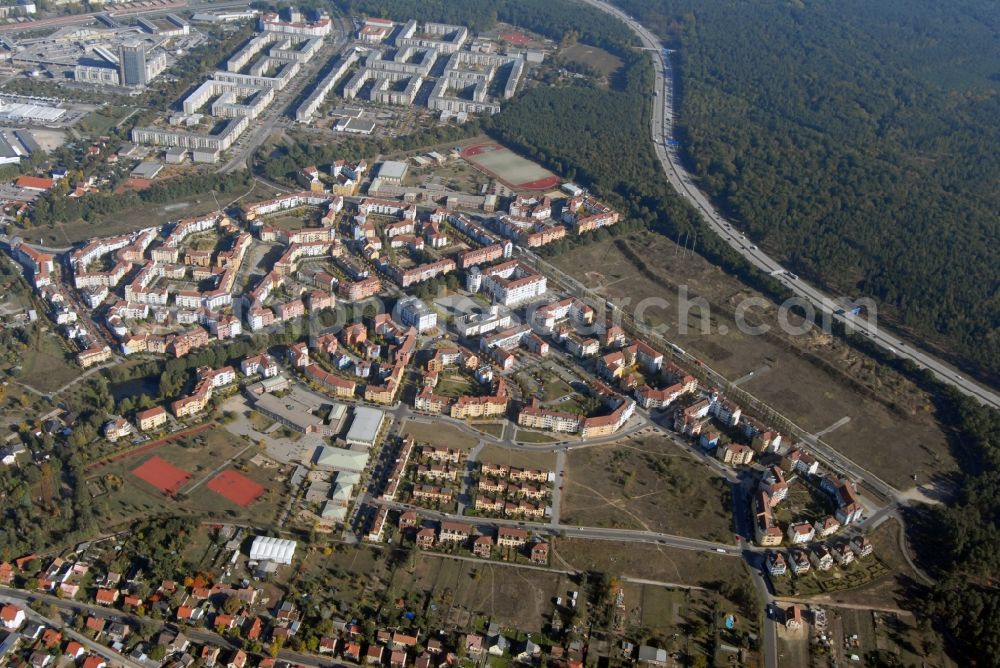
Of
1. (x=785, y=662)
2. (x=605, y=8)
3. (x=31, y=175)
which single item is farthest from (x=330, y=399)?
(x=605, y=8)

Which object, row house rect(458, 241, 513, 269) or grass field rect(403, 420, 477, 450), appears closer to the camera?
grass field rect(403, 420, 477, 450)

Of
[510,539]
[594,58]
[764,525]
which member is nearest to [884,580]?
[764,525]

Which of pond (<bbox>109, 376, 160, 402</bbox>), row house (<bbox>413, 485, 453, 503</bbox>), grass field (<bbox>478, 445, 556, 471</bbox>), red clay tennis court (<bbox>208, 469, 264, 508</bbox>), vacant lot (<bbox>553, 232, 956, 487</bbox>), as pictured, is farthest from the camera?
vacant lot (<bbox>553, 232, 956, 487</bbox>)

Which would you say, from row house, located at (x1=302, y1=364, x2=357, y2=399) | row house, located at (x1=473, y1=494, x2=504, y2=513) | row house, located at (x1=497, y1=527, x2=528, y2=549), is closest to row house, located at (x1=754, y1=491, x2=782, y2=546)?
row house, located at (x1=497, y1=527, x2=528, y2=549)

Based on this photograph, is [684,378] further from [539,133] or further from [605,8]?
[605,8]

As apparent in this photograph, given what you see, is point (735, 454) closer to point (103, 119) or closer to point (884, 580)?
point (884, 580)

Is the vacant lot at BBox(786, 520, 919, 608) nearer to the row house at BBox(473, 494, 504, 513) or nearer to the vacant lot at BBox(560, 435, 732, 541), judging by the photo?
the vacant lot at BBox(560, 435, 732, 541)
